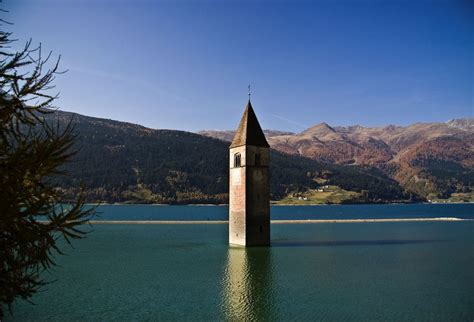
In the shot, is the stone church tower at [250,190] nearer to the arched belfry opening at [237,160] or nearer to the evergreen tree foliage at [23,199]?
the arched belfry opening at [237,160]

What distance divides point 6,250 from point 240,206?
3623 centimetres

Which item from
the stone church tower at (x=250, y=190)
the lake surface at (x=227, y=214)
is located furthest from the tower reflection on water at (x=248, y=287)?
the lake surface at (x=227, y=214)

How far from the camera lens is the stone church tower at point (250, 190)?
42.9 m

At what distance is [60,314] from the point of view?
19859 mm

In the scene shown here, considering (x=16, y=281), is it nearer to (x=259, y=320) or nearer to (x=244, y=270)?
(x=259, y=320)

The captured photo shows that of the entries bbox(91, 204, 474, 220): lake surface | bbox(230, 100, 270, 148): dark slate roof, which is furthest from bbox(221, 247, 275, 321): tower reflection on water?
bbox(91, 204, 474, 220): lake surface

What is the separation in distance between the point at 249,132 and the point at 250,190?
608cm

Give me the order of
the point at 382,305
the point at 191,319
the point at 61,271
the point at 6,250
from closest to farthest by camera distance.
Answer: the point at 6,250 < the point at 191,319 < the point at 382,305 < the point at 61,271

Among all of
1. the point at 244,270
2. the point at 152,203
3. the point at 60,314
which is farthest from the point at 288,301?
the point at 152,203

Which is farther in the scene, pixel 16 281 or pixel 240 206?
pixel 240 206

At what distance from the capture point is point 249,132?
44781 millimetres

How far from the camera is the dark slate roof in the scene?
44.3 metres

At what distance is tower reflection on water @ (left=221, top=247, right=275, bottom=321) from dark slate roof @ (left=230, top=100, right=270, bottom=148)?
11.2 m

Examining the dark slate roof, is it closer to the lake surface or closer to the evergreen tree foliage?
the evergreen tree foliage
